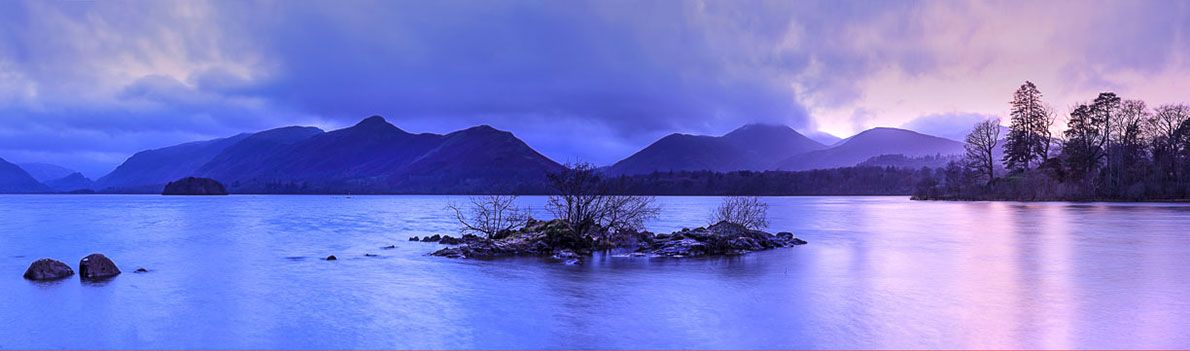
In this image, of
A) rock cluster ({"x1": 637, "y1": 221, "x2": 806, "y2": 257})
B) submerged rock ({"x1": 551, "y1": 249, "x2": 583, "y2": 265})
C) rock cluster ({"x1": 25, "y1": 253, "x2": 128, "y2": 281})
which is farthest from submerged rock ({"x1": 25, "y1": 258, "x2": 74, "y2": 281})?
rock cluster ({"x1": 637, "y1": 221, "x2": 806, "y2": 257})

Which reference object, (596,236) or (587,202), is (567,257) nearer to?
(596,236)

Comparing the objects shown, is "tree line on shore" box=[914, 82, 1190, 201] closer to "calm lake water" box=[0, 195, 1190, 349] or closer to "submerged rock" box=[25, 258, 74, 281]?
"calm lake water" box=[0, 195, 1190, 349]

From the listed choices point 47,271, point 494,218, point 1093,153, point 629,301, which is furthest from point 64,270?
point 1093,153

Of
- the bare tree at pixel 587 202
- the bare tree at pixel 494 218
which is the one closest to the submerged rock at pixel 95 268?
the bare tree at pixel 494 218

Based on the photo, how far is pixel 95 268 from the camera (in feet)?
65.9

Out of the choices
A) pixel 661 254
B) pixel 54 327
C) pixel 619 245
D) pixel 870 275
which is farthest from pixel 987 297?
pixel 54 327

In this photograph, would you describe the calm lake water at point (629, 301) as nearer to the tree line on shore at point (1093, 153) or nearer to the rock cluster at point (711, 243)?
the rock cluster at point (711, 243)

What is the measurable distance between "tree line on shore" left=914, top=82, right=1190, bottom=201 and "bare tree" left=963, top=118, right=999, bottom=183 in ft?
0.40

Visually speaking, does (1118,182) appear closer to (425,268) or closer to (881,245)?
(881,245)

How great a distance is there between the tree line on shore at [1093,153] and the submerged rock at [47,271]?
9641 cm

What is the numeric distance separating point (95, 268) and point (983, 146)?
10061cm

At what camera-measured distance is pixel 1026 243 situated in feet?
99.3

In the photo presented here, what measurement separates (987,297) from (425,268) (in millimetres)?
16824

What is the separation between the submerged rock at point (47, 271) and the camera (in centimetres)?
1942
